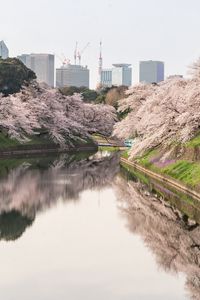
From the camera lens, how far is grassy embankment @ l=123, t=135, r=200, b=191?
41281 mm

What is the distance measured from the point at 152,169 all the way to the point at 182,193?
1552 cm

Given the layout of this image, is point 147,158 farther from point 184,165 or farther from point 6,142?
point 6,142

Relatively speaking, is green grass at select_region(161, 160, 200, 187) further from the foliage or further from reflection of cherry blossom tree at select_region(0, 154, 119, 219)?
the foliage

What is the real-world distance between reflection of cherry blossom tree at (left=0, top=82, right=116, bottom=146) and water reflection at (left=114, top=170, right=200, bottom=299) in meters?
46.4

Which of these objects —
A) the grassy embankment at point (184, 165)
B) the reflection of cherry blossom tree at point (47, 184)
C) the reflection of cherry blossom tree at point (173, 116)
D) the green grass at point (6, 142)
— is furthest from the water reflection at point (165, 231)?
the green grass at point (6, 142)

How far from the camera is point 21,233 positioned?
2747 centimetres

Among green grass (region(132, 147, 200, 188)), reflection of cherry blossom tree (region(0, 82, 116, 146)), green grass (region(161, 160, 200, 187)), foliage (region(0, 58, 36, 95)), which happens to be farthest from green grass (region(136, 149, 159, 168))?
foliage (region(0, 58, 36, 95))

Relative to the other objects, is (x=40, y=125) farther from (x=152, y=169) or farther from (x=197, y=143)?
(x=197, y=143)

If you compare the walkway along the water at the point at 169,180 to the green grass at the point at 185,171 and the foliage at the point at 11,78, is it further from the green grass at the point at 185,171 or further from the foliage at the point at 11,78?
the foliage at the point at 11,78

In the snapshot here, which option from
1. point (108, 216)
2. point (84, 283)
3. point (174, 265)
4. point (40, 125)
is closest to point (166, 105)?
point (108, 216)

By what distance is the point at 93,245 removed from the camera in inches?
982

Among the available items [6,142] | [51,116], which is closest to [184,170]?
[6,142]

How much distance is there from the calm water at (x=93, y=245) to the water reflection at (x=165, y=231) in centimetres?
3

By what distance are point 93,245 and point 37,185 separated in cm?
2069
